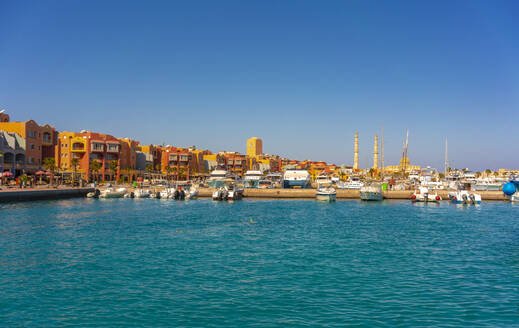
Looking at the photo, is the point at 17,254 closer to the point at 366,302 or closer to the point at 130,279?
the point at 130,279

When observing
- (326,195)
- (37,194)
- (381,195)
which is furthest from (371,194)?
(37,194)

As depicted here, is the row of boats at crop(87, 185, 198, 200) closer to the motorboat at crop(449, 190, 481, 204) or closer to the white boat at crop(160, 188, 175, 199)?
the white boat at crop(160, 188, 175, 199)

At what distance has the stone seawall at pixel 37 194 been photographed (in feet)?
221

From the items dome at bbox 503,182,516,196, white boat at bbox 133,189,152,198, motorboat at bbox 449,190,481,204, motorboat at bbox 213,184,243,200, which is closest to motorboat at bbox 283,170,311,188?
motorboat at bbox 213,184,243,200

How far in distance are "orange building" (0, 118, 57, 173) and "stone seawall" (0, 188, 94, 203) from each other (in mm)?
20551

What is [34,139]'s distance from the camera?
99312 millimetres

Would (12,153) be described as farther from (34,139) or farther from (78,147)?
(78,147)

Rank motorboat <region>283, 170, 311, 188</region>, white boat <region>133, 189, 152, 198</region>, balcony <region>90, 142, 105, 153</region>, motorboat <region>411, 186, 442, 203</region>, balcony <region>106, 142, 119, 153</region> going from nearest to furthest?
motorboat <region>411, 186, 442, 203</region>
white boat <region>133, 189, 152, 198</region>
motorboat <region>283, 170, 311, 188</region>
balcony <region>90, 142, 105, 153</region>
balcony <region>106, 142, 119, 153</region>

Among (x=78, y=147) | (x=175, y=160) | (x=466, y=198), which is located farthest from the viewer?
(x=175, y=160)

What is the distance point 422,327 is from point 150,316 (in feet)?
39.5

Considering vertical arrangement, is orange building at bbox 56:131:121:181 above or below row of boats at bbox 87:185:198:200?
above

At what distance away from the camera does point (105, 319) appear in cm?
1652

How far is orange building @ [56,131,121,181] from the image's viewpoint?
366ft

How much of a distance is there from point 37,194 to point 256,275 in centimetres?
6724
